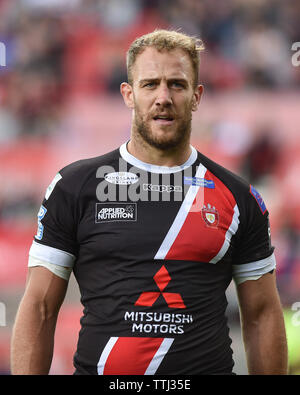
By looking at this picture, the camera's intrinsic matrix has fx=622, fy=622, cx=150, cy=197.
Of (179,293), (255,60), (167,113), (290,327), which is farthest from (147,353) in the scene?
(255,60)

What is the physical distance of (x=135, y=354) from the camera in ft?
7.64

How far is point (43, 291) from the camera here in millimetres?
2438

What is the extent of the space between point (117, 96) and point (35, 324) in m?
5.17

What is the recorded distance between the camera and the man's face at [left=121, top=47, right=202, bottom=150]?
99.0 inches

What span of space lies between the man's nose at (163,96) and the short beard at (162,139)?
0.36ft

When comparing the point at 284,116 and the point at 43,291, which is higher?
the point at 284,116

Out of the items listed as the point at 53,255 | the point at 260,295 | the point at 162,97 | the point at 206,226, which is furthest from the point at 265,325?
the point at 162,97

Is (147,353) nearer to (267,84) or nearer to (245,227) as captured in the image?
(245,227)

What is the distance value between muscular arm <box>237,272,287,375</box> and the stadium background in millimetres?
3829

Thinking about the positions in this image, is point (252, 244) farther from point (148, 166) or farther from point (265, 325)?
point (148, 166)

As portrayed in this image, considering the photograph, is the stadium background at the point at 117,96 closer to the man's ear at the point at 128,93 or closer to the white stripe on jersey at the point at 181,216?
the white stripe on jersey at the point at 181,216

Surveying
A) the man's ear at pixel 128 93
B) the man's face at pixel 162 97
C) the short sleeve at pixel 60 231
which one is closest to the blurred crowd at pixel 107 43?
the man's ear at pixel 128 93

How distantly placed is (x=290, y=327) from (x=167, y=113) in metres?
4.21

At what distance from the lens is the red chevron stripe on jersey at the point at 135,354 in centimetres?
233
